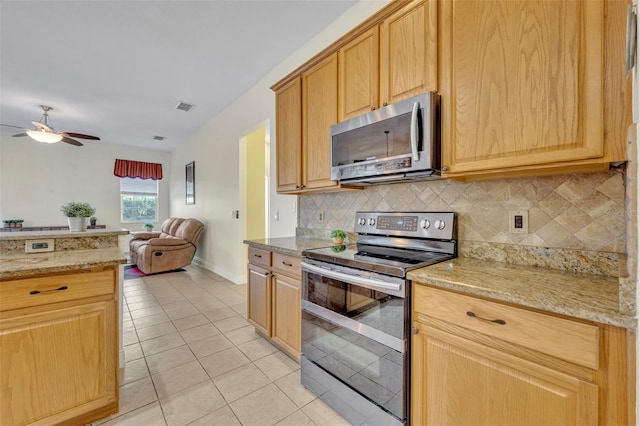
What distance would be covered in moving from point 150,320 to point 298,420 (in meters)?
2.16

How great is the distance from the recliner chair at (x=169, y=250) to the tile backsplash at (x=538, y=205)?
432 cm

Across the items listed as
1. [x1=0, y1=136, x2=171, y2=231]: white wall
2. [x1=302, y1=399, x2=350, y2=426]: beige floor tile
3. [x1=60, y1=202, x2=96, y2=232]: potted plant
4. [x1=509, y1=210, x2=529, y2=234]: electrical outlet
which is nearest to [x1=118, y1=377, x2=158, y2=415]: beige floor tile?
[x1=302, y1=399, x2=350, y2=426]: beige floor tile

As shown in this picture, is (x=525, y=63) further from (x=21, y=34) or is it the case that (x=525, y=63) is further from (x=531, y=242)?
(x=21, y=34)

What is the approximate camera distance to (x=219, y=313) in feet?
10.1

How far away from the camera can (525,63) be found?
1170 millimetres

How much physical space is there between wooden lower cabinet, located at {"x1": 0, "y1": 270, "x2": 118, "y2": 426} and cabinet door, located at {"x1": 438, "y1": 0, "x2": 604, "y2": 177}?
2.01m

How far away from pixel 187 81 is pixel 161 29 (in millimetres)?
1052

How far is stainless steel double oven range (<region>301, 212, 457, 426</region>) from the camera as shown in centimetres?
128

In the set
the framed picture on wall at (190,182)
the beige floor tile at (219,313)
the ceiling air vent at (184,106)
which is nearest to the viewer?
the beige floor tile at (219,313)

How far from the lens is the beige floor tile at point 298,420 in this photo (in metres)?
1.50

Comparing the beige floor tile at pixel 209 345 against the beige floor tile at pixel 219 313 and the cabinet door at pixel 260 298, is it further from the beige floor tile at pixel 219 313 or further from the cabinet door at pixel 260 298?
the beige floor tile at pixel 219 313

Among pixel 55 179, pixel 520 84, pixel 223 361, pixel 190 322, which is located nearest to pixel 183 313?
pixel 190 322

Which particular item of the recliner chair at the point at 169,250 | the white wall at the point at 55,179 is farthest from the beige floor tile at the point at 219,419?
the white wall at the point at 55,179

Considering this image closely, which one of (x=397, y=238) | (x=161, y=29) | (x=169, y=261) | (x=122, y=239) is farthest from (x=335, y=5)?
(x=169, y=261)
